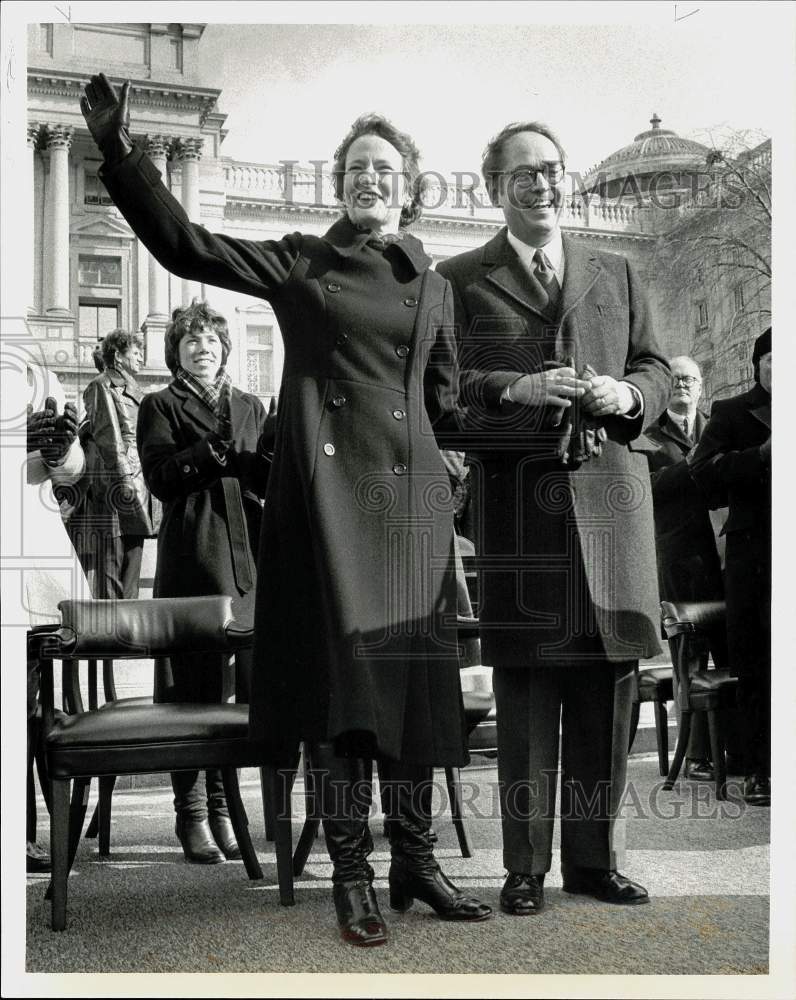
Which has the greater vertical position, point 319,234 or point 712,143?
point 712,143

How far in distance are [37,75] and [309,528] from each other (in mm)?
1546

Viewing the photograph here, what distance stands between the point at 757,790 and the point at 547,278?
5.43ft

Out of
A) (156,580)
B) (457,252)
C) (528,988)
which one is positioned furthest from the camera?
(156,580)

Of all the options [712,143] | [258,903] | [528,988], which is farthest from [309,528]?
[712,143]

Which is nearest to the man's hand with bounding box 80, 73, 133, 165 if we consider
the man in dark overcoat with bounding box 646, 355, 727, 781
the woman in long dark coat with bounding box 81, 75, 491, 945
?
the woman in long dark coat with bounding box 81, 75, 491, 945

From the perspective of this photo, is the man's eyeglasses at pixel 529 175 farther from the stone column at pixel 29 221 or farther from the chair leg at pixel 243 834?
the chair leg at pixel 243 834

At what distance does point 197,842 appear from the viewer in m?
→ 3.66

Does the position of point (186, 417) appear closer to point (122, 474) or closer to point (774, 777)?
point (122, 474)

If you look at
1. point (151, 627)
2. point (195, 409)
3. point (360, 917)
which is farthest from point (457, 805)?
point (195, 409)

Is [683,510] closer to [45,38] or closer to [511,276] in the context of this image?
[511,276]

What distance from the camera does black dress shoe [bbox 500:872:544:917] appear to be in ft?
10.9

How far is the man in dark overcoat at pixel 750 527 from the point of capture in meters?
3.55

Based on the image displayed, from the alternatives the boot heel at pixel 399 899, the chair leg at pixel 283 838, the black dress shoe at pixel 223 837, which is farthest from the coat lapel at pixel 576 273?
the black dress shoe at pixel 223 837

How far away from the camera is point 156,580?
3734mm
